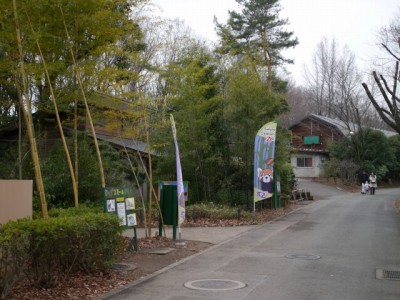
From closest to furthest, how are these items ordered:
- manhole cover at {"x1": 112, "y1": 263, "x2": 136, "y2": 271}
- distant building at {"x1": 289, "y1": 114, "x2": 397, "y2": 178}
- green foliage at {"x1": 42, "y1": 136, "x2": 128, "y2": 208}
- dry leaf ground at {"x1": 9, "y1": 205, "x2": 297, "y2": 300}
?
1. dry leaf ground at {"x1": 9, "y1": 205, "x2": 297, "y2": 300}
2. manhole cover at {"x1": 112, "y1": 263, "x2": 136, "y2": 271}
3. green foliage at {"x1": 42, "y1": 136, "x2": 128, "y2": 208}
4. distant building at {"x1": 289, "y1": 114, "x2": 397, "y2": 178}

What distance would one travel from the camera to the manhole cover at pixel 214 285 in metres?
7.38

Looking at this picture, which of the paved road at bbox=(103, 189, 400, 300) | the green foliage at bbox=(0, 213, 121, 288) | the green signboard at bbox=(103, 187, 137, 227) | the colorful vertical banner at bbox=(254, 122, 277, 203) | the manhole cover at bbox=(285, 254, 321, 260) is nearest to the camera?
the green foliage at bbox=(0, 213, 121, 288)

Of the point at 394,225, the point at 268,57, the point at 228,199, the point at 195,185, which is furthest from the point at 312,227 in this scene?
the point at 268,57

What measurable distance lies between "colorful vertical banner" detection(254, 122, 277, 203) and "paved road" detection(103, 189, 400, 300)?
326 cm

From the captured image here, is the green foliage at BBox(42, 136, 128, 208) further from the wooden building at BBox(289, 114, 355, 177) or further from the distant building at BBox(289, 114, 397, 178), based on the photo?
the distant building at BBox(289, 114, 397, 178)

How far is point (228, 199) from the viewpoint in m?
19.5

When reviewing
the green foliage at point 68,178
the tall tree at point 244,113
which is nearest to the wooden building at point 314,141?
the tall tree at point 244,113

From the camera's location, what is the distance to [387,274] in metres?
8.57

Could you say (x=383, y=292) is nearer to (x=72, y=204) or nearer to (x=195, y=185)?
(x=72, y=204)

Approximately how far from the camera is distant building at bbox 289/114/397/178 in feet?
156

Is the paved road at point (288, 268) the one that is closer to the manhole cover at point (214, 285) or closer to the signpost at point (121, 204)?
the manhole cover at point (214, 285)

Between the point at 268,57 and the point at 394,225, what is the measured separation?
2448 cm

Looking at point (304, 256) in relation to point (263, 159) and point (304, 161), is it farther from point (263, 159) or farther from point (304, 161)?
point (304, 161)

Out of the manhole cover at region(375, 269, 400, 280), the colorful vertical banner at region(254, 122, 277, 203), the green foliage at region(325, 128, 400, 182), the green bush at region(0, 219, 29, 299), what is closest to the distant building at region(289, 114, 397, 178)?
the green foliage at region(325, 128, 400, 182)
